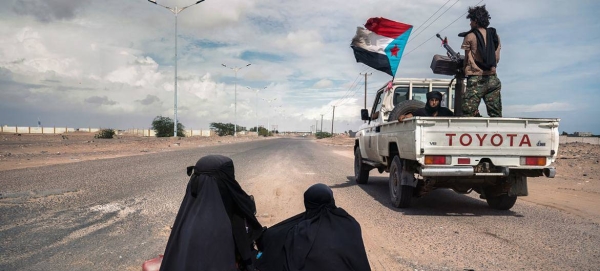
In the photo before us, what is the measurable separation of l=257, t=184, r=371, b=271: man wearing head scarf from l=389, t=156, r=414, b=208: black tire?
4.21 metres

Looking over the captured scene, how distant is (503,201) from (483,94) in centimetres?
188

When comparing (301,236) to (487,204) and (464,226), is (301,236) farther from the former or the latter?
(487,204)

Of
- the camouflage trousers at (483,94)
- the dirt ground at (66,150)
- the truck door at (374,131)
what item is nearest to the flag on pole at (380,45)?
the truck door at (374,131)

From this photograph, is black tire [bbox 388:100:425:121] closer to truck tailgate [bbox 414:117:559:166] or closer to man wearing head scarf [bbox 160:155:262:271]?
truck tailgate [bbox 414:117:559:166]

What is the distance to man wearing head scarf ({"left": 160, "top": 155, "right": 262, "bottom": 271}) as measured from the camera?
280 cm

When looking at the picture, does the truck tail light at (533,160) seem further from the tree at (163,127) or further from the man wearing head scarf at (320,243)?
the tree at (163,127)

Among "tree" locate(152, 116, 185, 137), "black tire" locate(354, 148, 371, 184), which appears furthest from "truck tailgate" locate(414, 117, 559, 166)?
"tree" locate(152, 116, 185, 137)

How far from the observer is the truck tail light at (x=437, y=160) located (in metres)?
6.34

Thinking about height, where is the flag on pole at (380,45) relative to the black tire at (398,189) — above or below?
above

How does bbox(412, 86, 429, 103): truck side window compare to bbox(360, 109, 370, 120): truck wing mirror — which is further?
bbox(360, 109, 370, 120): truck wing mirror

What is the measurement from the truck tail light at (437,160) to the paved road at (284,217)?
0.88 metres

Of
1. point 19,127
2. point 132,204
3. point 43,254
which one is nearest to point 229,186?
point 43,254

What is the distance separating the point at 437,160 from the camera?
6.36 meters

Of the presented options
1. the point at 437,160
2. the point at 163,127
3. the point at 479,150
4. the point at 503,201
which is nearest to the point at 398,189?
the point at 437,160
